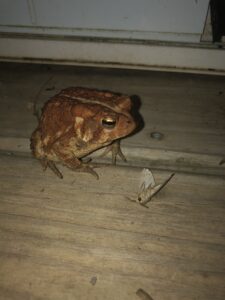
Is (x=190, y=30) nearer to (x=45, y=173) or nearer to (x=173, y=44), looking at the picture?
(x=173, y=44)

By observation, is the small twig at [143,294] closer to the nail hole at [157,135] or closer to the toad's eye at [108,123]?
the toad's eye at [108,123]

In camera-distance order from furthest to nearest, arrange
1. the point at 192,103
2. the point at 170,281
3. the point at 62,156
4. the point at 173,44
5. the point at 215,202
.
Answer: the point at 173,44 → the point at 192,103 → the point at 62,156 → the point at 215,202 → the point at 170,281

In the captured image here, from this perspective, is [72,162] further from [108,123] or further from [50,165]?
[108,123]

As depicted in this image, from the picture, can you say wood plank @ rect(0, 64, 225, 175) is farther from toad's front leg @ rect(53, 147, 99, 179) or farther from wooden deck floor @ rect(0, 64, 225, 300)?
toad's front leg @ rect(53, 147, 99, 179)

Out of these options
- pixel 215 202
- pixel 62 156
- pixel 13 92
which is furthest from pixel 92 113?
pixel 13 92

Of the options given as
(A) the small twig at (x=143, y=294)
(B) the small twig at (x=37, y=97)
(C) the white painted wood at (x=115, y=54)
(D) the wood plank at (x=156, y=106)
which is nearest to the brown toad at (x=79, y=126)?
(D) the wood plank at (x=156, y=106)

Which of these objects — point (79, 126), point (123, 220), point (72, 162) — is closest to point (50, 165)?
point (72, 162)
